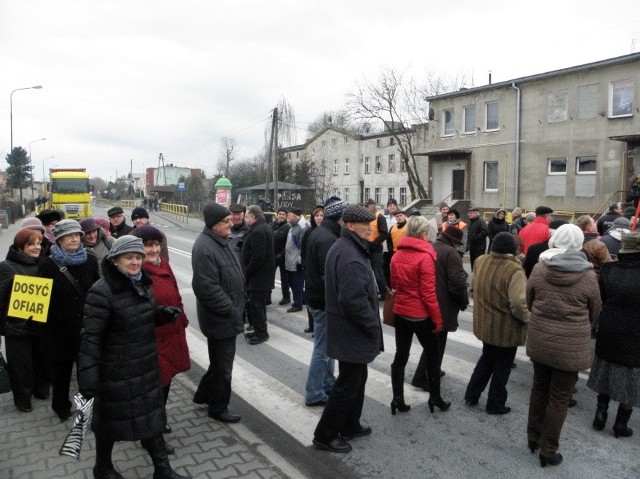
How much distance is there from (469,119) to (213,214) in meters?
30.1

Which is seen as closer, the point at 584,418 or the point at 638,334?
the point at 638,334

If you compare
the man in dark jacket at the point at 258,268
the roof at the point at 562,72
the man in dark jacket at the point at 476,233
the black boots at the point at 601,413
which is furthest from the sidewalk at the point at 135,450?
the roof at the point at 562,72

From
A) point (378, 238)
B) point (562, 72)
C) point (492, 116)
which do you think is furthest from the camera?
point (492, 116)

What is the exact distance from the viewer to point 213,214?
15.9 feet

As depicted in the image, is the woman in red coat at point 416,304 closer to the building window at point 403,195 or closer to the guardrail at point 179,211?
the guardrail at point 179,211

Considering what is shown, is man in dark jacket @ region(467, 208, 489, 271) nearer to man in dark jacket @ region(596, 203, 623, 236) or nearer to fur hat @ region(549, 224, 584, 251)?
man in dark jacket @ region(596, 203, 623, 236)

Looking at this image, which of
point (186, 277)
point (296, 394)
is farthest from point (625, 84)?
point (296, 394)

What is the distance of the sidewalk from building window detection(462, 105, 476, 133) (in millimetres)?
29877

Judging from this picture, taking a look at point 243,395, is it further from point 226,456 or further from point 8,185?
point 8,185

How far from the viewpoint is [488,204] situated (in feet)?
101

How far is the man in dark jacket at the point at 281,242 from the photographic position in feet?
32.8

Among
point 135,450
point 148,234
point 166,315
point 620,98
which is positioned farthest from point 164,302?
point 620,98

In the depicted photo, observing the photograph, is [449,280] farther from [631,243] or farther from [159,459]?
[159,459]

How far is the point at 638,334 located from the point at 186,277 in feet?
37.0
